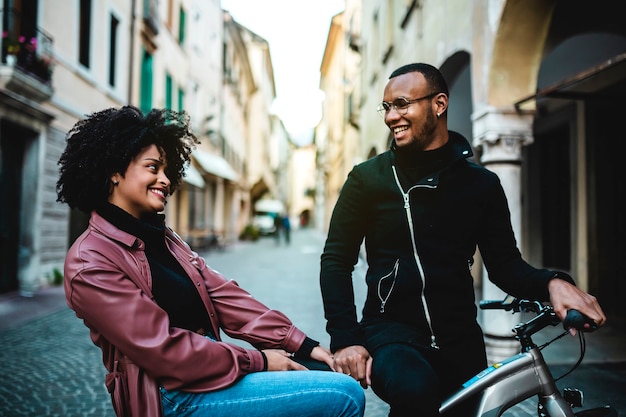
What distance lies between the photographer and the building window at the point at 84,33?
12.6 metres

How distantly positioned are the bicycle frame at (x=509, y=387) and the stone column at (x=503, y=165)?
365 centimetres

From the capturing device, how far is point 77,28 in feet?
39.7

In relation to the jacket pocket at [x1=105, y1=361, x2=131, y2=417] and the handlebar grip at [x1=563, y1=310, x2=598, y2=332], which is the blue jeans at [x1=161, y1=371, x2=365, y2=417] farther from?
the handlebar grip at [x1=563, y1=310, x2=598, y2=332]

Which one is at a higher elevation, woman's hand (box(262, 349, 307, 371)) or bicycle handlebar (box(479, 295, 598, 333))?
bicycle handlebar (box(479, 295, 598, 333))

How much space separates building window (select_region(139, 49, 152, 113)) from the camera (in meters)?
16.9

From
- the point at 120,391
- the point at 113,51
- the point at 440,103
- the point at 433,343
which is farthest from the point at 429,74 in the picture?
the point at 113,51

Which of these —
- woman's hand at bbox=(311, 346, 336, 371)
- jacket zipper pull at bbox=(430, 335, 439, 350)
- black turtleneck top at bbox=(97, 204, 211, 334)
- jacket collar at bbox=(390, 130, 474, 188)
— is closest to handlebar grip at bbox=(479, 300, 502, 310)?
jacket zipper pull at bbox=(430, 335, 439, 350)

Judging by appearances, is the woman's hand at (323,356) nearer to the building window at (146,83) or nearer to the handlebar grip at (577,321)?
the handlebar grip at (577,321)

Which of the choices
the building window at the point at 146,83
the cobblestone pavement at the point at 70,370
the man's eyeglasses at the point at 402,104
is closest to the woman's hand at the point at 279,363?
the man's eyeglasses at the point at 402,104

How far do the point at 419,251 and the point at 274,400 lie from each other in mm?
754

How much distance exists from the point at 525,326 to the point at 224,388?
1.06 metres

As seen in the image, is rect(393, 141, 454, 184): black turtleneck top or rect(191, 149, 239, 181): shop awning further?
rect(191, 149, 239, 181): shop awning

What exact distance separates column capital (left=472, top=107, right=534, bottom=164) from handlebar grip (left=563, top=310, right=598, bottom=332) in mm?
4047

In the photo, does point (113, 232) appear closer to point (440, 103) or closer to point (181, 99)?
point (440, 103)
